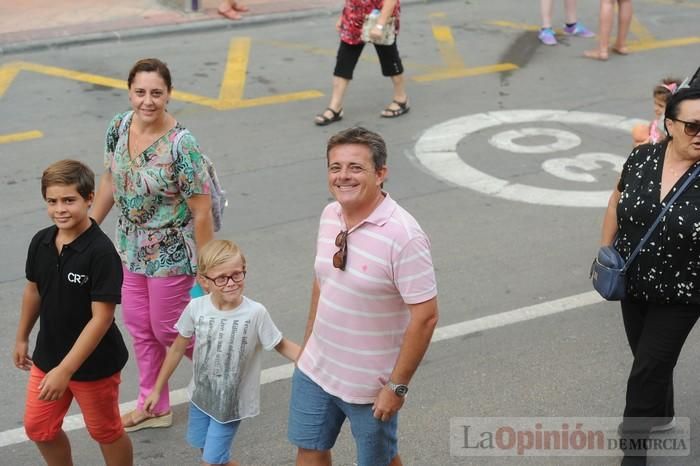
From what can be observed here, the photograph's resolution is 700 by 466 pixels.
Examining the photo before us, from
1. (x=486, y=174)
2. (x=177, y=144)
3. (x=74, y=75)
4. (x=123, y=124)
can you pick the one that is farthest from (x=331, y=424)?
(x=74, y=75)

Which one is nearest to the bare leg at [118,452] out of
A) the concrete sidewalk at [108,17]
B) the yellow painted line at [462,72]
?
the yellow painted line at [462,72]

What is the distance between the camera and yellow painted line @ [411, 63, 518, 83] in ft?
38.1

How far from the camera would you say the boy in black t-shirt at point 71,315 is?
416 centimetres

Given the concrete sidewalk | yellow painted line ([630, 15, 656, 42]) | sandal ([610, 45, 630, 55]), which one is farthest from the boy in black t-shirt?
yellow painted line ([630, 15, 656, 42])

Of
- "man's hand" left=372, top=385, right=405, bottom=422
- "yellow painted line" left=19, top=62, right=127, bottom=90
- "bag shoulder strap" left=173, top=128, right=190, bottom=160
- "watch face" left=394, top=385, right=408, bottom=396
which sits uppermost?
"bag shoulder strap" left=173, top=128, right=190, bottom=160

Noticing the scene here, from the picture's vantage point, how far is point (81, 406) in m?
4.38

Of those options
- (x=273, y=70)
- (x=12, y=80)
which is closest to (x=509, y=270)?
(x=273, y=70)

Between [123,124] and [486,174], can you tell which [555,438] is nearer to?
[123,124]

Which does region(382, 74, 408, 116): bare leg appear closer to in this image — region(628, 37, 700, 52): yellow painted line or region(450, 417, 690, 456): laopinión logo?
region(628, 37, 700, 52): yellow painted line

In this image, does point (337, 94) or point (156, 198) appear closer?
point (156, 198)

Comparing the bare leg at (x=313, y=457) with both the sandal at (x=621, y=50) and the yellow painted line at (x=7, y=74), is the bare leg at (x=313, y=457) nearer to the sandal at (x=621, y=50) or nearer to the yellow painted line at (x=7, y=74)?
the yellow painted line at (x=7, y=74)

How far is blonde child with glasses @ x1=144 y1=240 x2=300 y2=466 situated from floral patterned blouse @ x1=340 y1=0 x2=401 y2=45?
572cm

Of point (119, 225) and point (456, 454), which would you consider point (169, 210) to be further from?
point (456, 454)

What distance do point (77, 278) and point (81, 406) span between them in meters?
0.59
